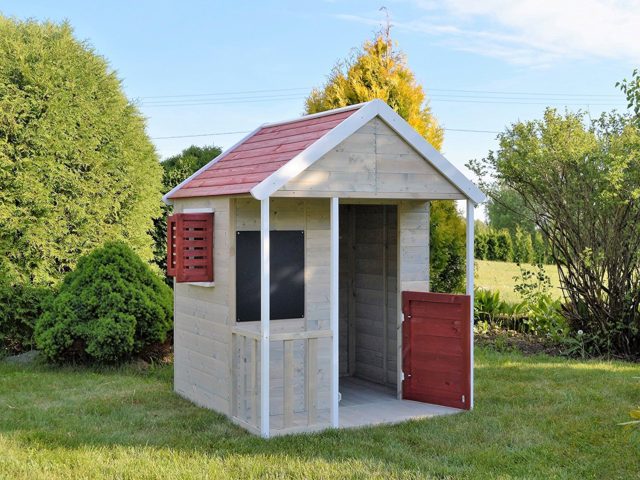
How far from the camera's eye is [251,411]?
686cm

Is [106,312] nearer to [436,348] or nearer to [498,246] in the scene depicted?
[436,348]

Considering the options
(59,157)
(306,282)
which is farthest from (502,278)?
(306,282)

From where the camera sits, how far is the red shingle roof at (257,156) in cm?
696

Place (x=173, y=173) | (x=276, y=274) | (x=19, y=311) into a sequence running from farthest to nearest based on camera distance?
(x=173, y=173), (x=19, y=311), (x=276, y=274)

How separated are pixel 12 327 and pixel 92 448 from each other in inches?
206

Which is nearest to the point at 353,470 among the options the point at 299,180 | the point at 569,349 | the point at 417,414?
the point at 417,414

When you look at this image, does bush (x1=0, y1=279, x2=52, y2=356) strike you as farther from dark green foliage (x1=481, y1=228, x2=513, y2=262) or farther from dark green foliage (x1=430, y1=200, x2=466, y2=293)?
dark green foliage (x1=481, y1=228, x2=513, y2=262)

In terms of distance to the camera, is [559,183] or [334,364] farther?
[559,183]

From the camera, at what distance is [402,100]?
452 inches

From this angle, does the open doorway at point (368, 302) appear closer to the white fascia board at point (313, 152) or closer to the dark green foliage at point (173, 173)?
the white fascia board at point (313, 152)

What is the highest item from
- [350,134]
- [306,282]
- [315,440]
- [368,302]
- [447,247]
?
[350,134]

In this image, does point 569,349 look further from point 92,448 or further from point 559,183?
point 92,448

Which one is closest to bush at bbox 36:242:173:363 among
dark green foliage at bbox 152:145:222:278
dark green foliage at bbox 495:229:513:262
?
dark green foliage at bbox 152:145:222:278

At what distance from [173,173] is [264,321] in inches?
292
